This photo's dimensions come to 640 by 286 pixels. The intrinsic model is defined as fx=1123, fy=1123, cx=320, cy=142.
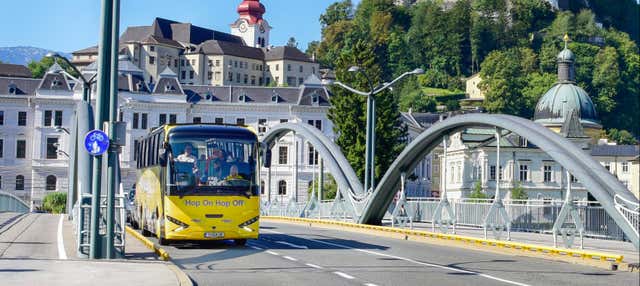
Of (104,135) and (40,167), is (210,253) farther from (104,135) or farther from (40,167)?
(40,167)

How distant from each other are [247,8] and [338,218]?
15103 cm

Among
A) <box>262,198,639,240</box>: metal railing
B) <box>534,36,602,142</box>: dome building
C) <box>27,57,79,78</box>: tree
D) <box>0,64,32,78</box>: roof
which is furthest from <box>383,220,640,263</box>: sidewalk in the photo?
<box>27,57,79,78</box>: tree

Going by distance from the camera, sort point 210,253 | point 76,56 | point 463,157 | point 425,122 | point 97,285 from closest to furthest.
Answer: point 97,285
point 210,253
point 463,157
point 425,122
point 76,56

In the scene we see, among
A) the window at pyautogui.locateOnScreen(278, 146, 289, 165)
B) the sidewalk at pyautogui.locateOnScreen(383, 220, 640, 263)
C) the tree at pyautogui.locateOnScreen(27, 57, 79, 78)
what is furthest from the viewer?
the tree at pyautogui.locateOnScreen(27, 57, 79, 78)

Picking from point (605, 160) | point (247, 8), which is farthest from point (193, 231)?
point (247, 8)

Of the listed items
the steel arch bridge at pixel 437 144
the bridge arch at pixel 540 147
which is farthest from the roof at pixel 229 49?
the bridge arch at pixel 540 147

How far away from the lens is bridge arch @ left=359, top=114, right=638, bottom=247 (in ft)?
73.5

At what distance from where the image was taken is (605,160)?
116 meters

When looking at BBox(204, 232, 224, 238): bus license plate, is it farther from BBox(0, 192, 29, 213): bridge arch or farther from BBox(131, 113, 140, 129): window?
BBox(131, 113, 140, 129): window

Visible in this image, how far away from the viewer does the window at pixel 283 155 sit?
10981 cm

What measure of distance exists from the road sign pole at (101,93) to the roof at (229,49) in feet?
512

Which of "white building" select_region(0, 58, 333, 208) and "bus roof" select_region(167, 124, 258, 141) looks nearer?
"bus roof" select_region(167, 124, 258, 141)

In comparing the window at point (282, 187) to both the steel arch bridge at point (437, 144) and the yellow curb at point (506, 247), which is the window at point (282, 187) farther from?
the yellow curb at point (506, 247)

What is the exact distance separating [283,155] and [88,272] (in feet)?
308
